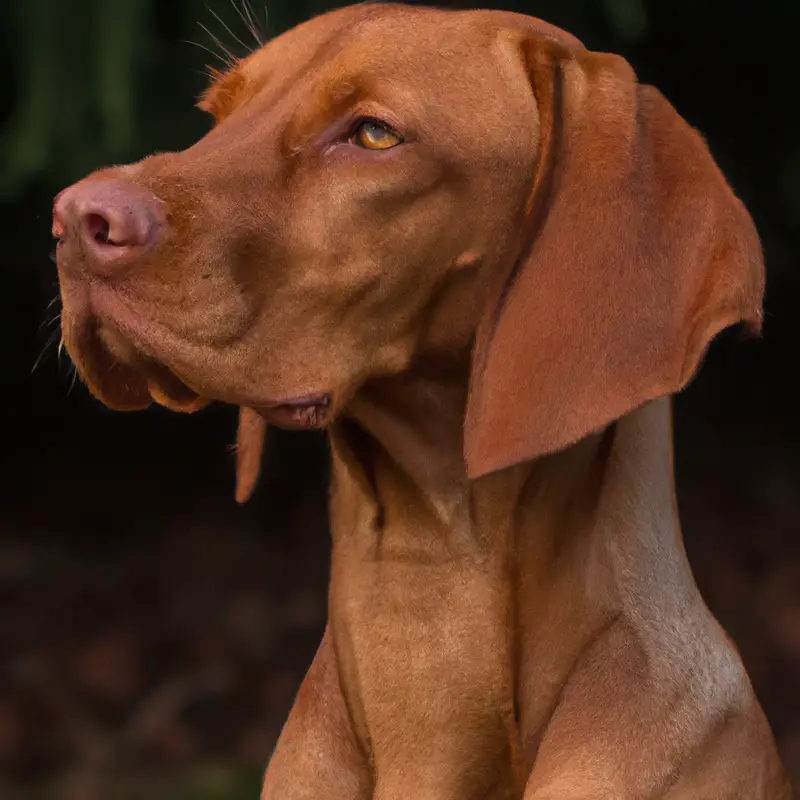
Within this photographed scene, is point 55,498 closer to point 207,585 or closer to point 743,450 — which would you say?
point 207,585

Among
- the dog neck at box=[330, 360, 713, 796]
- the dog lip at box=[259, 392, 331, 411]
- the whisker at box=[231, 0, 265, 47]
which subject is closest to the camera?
the dog lip at box=[259, 392, 331, 411]

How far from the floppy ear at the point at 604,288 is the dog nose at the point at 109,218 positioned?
0.40 meters

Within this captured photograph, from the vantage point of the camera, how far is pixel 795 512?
175 inches

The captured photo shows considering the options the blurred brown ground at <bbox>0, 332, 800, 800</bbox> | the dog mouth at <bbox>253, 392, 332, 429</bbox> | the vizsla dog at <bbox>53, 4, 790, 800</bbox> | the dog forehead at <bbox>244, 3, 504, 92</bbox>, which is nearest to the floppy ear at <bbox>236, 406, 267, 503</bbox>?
the vizsla dog at <bbox>53, 4, 790, 800</bbox>

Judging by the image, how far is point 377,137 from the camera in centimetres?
172

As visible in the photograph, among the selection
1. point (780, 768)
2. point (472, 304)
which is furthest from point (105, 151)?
point (780, 768)

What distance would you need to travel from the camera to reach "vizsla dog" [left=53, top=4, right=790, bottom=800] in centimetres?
168

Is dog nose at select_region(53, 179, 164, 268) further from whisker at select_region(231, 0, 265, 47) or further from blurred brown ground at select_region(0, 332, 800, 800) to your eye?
blurred brown ground at select_region(0, 332, 800, 800)

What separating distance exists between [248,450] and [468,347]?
1.42ft

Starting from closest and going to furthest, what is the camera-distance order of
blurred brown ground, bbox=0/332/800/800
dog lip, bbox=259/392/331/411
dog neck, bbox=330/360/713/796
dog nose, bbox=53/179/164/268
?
dog nose, bbox=53/179/164/268, dog lip, bbox=259/392/331/411, dog neck, bbox=330/360/713/796, blurred brown ground, bbox=0/332/800/800

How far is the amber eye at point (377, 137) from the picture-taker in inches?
→ 67.5

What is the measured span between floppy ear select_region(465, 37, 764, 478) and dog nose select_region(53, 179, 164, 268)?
396mm

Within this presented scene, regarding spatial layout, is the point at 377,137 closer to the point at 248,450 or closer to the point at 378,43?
the point at 378,43

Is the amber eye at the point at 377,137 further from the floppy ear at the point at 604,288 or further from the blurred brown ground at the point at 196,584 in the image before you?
the blurred brown ground at the point at 196,584
